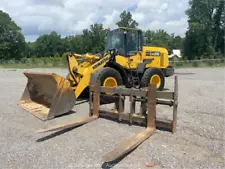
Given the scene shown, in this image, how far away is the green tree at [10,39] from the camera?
67750 mm

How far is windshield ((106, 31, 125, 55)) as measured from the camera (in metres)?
9.94

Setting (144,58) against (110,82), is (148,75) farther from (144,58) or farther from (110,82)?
(110,82)

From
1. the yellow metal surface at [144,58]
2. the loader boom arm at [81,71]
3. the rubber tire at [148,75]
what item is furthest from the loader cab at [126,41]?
the loader boom arm at [81,71]

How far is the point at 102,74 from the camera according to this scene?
819 cm

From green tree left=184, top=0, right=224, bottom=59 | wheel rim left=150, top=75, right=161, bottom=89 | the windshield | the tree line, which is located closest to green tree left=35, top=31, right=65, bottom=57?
the tree line

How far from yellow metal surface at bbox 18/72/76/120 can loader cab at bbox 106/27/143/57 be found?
291cm

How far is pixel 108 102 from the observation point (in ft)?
24.2

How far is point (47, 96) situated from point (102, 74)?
5.44ft

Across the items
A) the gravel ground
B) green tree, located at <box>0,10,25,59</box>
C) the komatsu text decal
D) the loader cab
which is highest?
green tree, located at <box>0,10,25,59</box>

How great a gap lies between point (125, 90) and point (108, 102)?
43.1 inches

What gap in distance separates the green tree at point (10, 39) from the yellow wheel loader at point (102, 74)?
62043mm

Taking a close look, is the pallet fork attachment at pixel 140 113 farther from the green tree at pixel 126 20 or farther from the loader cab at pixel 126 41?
the green tree at pixel 126 20

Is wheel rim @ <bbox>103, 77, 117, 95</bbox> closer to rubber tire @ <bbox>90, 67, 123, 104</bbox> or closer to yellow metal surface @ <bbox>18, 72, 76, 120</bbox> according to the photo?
rubber tire @ <bbox>90, 67, 123, 104</bbox>

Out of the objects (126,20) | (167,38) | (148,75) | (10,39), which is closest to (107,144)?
(148,75)
